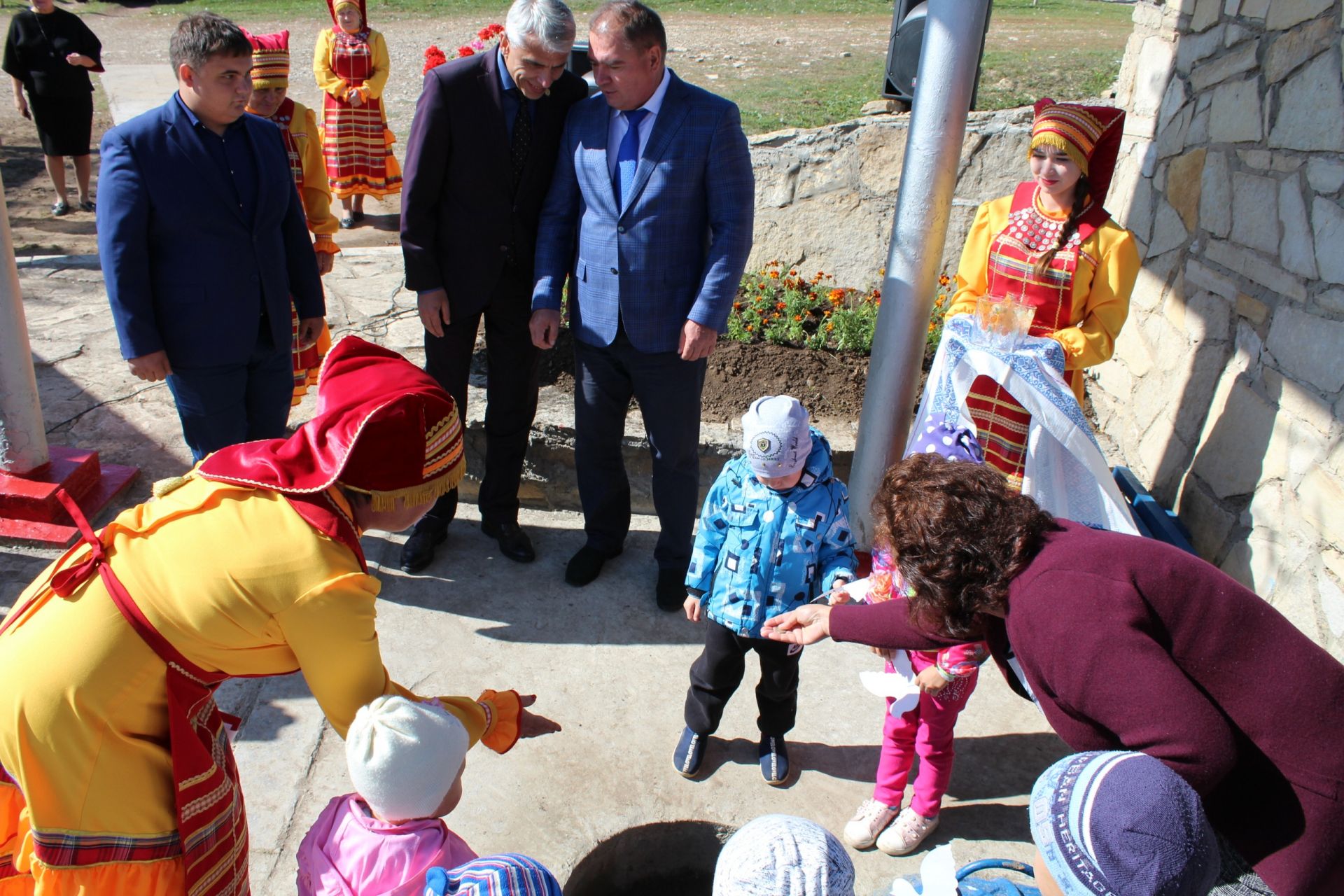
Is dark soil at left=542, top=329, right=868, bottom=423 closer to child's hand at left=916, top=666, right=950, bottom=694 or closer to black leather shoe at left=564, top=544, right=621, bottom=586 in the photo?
black leather shoe at left=564, top=544, right=621, bottom=586

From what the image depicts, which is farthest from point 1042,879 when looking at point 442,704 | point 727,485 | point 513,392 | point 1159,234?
point 1159,234

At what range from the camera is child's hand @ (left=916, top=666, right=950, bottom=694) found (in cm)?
254

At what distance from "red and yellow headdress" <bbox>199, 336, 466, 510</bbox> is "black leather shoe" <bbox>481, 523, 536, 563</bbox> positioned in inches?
79.9

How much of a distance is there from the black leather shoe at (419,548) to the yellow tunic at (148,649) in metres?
2.03

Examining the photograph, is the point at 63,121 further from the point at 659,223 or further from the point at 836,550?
the point at 836,550

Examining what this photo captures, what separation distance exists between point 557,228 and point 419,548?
55.0 inches

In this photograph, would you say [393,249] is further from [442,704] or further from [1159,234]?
[442,704]

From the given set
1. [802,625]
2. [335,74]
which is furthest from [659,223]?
[335,74]

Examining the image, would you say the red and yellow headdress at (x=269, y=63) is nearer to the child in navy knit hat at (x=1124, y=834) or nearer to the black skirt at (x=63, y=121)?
the child in navy knit hat at (x=1124, y=834)

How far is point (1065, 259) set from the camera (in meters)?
3.32

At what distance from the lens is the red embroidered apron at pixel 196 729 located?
1.75 meters

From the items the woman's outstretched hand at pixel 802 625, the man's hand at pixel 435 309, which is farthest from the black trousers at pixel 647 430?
the woman's outstretched hand at pixel 802 625

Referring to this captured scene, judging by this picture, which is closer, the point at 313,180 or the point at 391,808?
the point at 391,808

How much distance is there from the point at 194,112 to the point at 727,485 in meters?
2.14
